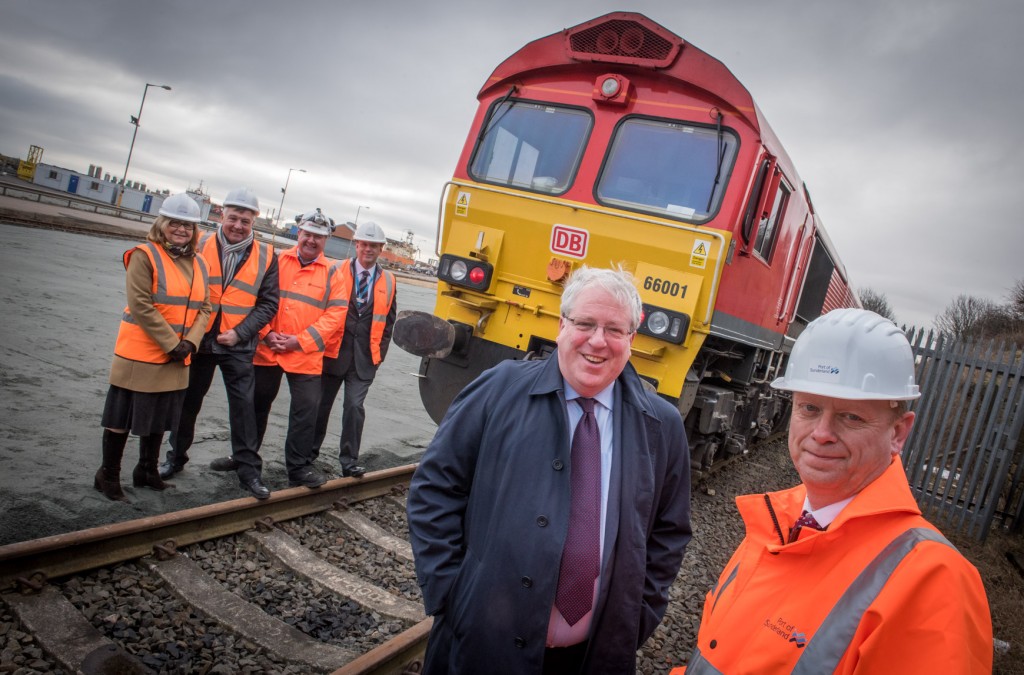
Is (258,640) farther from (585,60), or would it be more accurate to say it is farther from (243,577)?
(585,60)

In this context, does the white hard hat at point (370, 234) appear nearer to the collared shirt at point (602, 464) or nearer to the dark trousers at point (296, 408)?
the dark trousers at point (296, 408)

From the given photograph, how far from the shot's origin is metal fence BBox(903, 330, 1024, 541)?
7.41 metres

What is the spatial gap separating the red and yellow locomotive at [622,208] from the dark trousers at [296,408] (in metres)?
0.82

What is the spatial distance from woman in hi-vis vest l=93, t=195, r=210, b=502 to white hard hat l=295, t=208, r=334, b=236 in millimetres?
901

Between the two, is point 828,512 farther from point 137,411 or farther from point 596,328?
point 137,411

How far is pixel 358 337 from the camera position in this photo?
17.8 ft

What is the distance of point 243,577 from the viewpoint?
346cm

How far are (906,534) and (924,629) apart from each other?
0.20 m

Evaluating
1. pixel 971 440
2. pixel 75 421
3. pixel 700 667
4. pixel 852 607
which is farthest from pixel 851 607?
pixel 971 440

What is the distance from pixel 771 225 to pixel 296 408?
14.3ft

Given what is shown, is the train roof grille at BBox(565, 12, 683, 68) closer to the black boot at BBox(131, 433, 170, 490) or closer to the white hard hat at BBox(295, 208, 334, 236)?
the white hard hat at BBox(295, 208, 334, 236)

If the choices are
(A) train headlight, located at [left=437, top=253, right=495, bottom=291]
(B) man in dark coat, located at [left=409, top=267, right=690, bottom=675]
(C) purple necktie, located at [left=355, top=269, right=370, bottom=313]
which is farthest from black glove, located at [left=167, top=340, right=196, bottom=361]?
(B) man in dark coat, located at [left=409, top=267, right=690, bottom=675]

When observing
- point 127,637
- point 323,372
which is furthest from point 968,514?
point 127,637

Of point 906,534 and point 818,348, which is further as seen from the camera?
point 818,348
